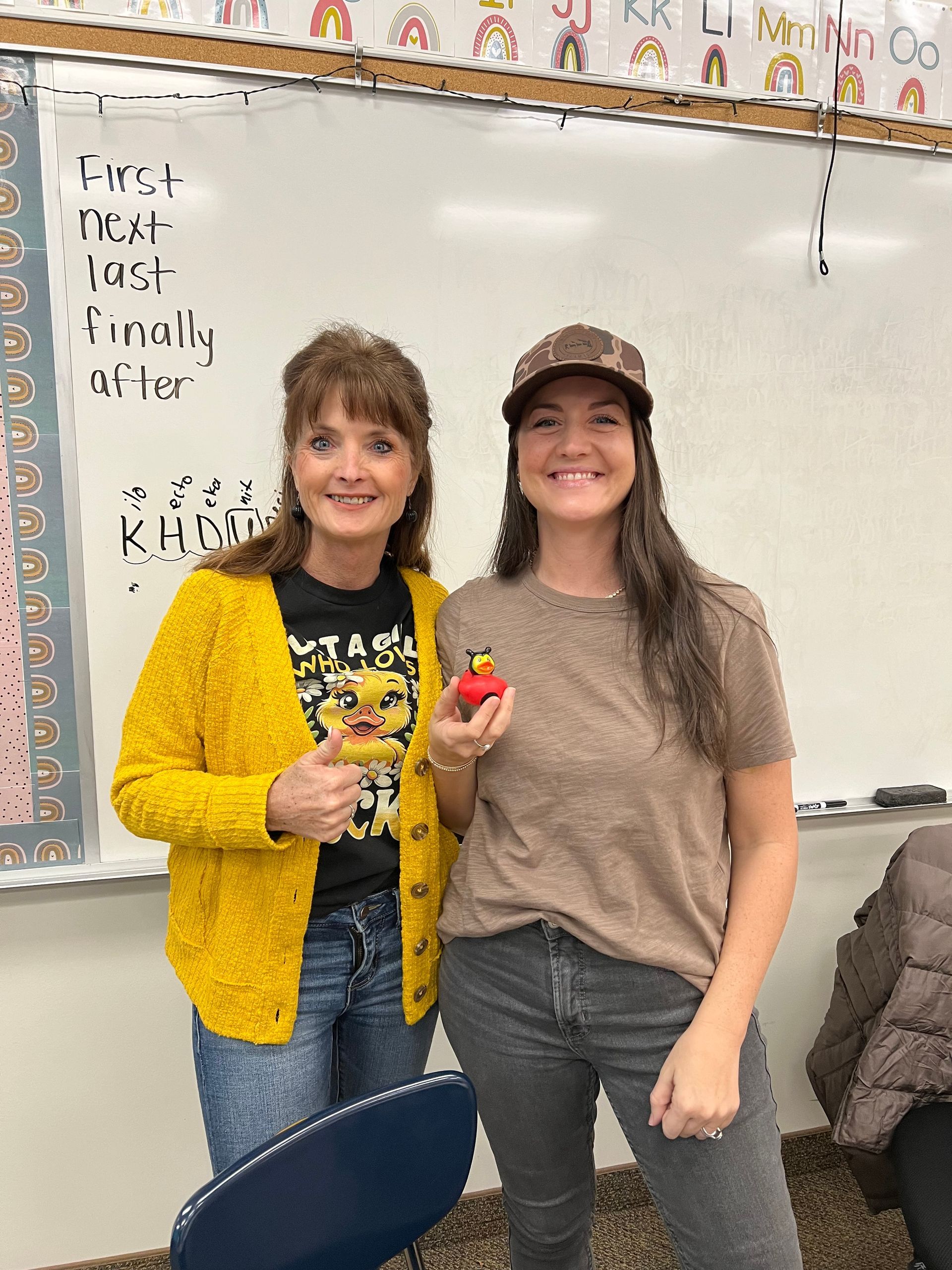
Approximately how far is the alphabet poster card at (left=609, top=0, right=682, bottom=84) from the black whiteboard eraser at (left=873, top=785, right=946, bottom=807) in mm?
1649

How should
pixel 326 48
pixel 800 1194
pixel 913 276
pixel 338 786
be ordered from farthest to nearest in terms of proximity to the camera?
pixel 800 1194 < pixel 913 276 < pixel 326 48 < pixel 338 786

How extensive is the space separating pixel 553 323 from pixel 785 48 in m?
0.74

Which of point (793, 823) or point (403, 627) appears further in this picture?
point (403, 627)

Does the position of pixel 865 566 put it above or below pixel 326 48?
below

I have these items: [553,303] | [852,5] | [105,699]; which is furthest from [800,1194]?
[852,5]

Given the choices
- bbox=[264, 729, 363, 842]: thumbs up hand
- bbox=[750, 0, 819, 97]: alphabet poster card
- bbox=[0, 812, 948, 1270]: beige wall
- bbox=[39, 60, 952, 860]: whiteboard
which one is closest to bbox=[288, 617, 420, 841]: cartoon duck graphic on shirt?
bbox=[264, 729, 363, 842]: thumbs up hand

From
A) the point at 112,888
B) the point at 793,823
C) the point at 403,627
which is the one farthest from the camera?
the point at 112,888

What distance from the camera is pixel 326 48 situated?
1537mm

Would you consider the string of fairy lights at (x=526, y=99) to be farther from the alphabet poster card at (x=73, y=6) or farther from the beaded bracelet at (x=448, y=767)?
the beaded bracelet at (x=448, y=767)

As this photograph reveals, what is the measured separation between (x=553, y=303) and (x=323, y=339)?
28.0 inches

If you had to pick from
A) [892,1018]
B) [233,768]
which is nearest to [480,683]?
[233,768]

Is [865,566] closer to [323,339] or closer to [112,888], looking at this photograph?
[323,339]

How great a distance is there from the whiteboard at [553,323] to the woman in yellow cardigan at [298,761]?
0.48 metres

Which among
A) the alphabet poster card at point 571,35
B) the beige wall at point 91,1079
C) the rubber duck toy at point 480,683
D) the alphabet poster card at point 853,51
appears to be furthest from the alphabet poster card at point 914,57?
the beige wall at point 91,1079
